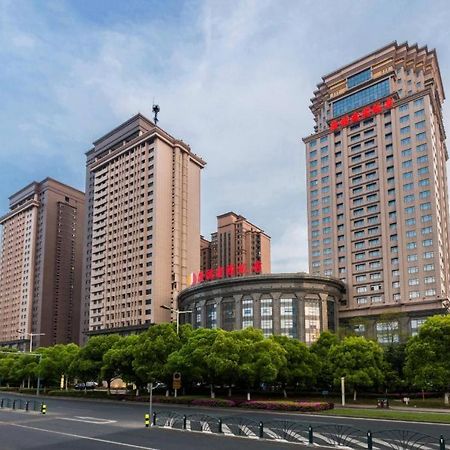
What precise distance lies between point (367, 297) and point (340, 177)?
2478 cm

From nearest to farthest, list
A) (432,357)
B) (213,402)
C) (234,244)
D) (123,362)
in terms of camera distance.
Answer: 1. (213,402)
2. (432,357)
3. (123,362)
4. (234,244)

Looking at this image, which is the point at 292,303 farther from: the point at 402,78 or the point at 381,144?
the point at 402,78

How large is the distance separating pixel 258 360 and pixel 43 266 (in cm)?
11480

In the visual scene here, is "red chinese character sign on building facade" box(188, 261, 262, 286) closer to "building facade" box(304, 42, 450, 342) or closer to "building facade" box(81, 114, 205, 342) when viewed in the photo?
"building facade" box(81, 114, 205, 342)

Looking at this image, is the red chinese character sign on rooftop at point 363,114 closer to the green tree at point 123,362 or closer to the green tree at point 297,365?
the green tree at point 297,365

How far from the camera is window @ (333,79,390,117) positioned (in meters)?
101

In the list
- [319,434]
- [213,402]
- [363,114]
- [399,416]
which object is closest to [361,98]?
[363,114]

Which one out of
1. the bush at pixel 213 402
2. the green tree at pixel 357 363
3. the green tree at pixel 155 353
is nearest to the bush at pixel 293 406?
the bush at pixel 213 402

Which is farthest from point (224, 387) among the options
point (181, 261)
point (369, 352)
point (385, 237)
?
point (181, 261)

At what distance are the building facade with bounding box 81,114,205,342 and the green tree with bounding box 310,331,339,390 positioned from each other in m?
47.7

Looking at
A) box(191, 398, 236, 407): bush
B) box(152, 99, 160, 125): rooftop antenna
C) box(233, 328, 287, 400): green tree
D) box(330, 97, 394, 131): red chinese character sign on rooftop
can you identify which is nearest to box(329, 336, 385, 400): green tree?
box(233, 328, 287, 400): green tree

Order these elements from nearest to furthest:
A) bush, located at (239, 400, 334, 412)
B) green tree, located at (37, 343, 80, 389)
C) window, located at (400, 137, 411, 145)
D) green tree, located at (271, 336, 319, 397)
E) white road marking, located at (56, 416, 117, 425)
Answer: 1. white road marking, located at (56, 416, 117, 425)
2. bush, located at (239, 400, 334, 412)
3. green tree, located at (271, 336, 319, 397)
4. green tree, located at (37, 343, 80, 389)
5. window, located at (400, 137, 411, 145)

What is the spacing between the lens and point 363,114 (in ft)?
331

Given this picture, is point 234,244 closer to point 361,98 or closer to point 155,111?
point 155,111
